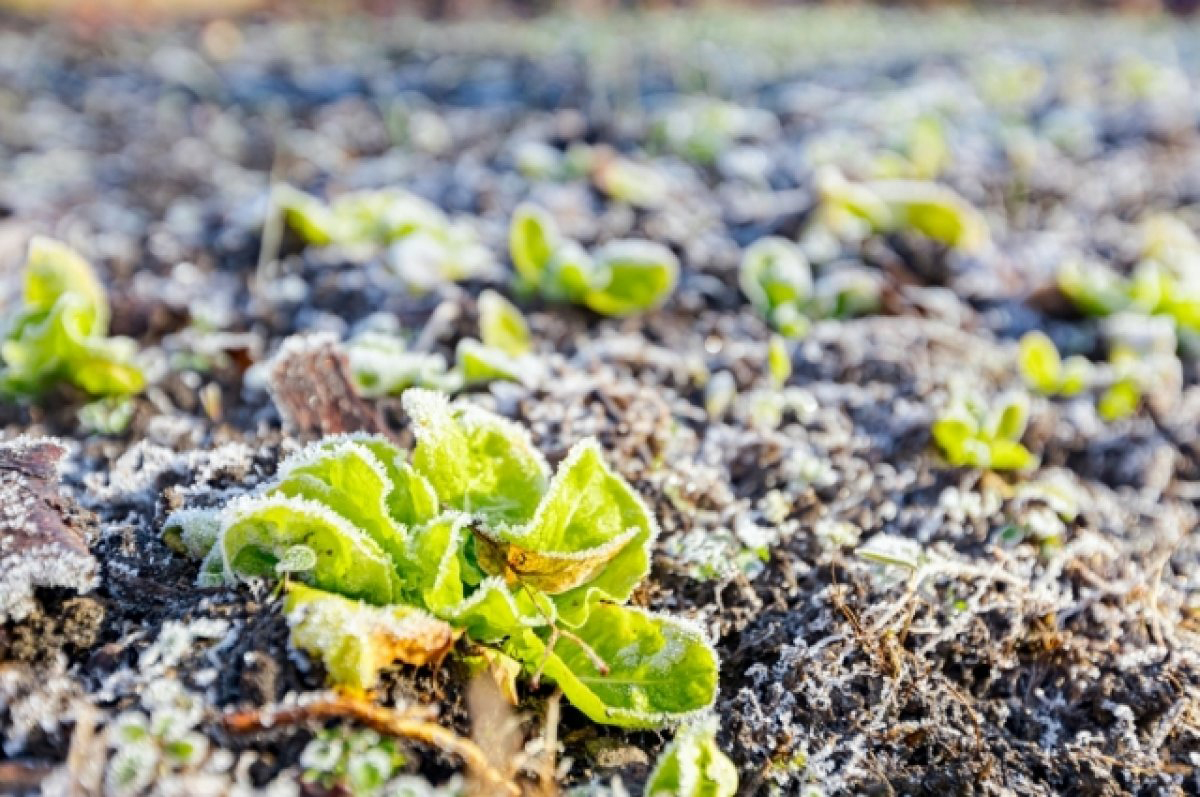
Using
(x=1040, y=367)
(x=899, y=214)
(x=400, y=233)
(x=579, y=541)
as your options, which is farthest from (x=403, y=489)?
(x=899, y=214)

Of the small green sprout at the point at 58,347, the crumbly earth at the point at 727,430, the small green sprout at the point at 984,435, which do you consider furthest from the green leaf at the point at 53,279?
the small green sprout at the point at 984,435

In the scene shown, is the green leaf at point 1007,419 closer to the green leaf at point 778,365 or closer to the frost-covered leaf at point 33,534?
the green leaf at point 778,365

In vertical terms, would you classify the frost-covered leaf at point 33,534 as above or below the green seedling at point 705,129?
below

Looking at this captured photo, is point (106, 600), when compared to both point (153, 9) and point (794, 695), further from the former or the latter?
point (153, 9)

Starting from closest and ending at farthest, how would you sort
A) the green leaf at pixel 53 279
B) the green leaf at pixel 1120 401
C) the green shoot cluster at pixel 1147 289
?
the green leaf at pixel 53 279
the green leaf at pixel 1120 401
the green shoot cluster at pixel 1147 289

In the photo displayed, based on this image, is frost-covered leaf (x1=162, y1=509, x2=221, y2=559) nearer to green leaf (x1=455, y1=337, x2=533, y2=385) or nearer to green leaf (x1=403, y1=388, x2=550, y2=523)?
green leaf (x1=403, y1=388, x2=550, y2=523)

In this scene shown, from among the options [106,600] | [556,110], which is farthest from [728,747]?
[556,110]
